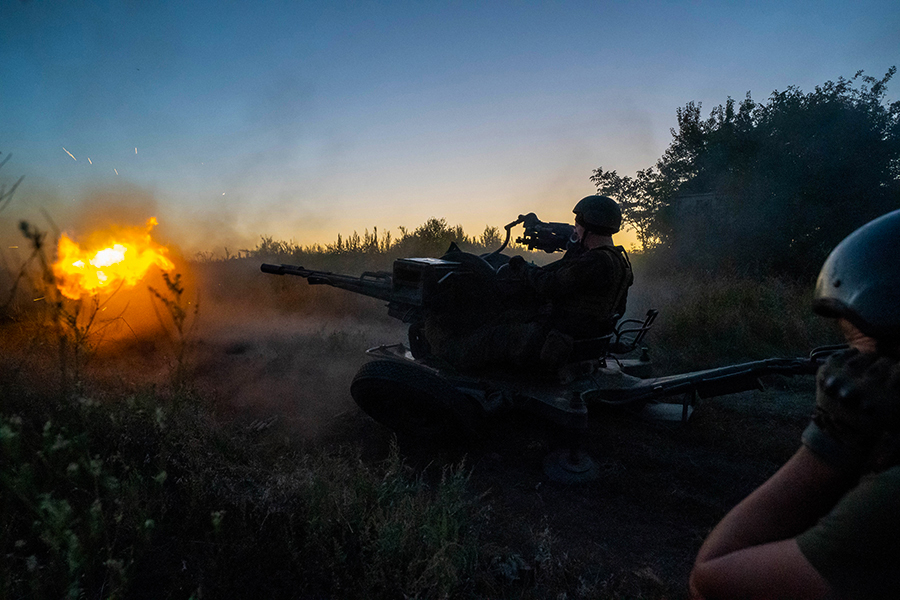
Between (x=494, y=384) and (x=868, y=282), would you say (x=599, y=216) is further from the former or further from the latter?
(x=868, y=282)

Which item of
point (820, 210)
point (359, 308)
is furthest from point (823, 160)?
point (359, 308)

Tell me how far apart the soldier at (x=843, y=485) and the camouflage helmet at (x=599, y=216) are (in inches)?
126

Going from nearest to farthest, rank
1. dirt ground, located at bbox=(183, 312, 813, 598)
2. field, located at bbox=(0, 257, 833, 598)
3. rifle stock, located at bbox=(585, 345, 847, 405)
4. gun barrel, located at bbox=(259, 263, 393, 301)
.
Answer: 1. field, located at bbox=(0, 257, 833, 598)
2. dirt ground, located at bbox=(183, 312, 813, 598)
3. rifle stock, located at bbox=(585, 345, 847, 405)
4. gun barrel, located at bbox=(259, 263, 393, 301)

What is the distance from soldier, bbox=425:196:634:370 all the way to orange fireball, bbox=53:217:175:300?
16.3ft

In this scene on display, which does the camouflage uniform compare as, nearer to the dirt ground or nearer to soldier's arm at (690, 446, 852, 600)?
the dirt ground

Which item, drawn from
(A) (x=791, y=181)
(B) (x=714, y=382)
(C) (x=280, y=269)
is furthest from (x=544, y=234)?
(A) (x=791, y=181)

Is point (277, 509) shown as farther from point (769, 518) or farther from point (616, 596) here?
point (769, 518)

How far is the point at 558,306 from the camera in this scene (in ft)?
13.3

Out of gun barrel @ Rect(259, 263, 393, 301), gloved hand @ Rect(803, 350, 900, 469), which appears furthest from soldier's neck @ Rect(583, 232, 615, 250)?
gloved hand @ Rect(803, 350, 900, 469)

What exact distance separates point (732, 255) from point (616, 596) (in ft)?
44.1

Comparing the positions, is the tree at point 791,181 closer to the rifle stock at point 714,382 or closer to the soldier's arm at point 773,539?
the rifle stock at point 714,382

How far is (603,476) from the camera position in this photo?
12.4 feet

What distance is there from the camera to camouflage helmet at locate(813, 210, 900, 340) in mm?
852

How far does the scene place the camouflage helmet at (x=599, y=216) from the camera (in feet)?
13.6
